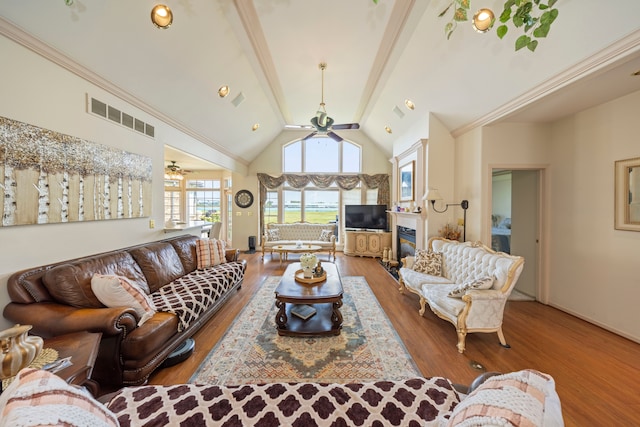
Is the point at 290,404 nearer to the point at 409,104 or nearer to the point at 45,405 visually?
the point at 45,405

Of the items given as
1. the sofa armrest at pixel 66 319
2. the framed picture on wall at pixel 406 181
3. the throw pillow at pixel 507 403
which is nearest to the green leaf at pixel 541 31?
the throw pillow at pixel 507 403

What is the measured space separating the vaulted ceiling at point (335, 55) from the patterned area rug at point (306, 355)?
121 inches

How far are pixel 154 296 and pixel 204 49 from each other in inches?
116

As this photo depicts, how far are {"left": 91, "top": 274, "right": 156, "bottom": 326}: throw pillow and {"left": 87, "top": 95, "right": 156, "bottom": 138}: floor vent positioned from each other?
1.72 meters

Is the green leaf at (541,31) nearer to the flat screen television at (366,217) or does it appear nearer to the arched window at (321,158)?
the flat screen television at (366,217)

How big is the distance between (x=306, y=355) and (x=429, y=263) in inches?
87.2

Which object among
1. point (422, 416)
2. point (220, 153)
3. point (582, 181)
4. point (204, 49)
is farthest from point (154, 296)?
point (582, 181)

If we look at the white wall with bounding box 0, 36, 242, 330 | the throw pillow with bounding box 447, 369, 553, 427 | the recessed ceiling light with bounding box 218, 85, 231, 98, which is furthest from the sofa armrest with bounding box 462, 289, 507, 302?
the recessed ceiling light with bounding box 218, 85, 231, 98

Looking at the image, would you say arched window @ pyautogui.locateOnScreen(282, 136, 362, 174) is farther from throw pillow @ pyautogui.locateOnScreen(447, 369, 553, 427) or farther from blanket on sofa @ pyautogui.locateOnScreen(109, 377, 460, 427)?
throw pillow @ pyautogui.locateOnScreen(447, 369, 553, 427)

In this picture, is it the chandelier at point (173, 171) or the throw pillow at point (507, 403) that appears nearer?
the throw pillow at point (507, 403)

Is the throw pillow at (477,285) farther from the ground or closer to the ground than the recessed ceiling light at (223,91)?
closer to the ground

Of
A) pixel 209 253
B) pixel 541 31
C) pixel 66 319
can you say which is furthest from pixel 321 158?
pixel 66 319

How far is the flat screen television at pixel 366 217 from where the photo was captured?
645 centimetres

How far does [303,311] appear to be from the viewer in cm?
296
